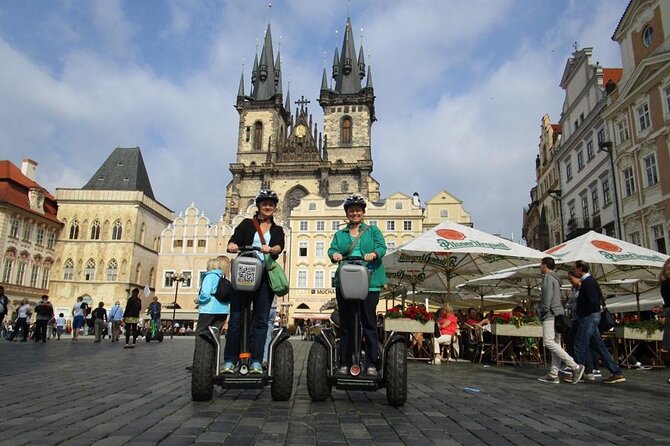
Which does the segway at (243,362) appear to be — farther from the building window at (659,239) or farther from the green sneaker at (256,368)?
the building window at (659,239)

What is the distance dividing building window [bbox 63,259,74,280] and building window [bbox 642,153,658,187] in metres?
45.3

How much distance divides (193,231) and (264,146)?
17866 mm

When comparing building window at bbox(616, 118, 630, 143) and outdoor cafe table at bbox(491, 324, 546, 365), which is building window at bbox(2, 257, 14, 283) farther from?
building window at bbox(616, 118, 630, 143)

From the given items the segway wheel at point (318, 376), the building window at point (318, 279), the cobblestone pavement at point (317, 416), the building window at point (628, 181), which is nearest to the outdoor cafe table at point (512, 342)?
the cobblestone pavement at point (317, 416)

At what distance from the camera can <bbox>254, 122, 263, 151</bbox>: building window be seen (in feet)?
201

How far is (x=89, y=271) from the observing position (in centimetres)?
4600

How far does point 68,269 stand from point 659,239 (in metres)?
45.8

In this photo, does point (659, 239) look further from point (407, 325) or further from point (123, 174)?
point (123, 174)

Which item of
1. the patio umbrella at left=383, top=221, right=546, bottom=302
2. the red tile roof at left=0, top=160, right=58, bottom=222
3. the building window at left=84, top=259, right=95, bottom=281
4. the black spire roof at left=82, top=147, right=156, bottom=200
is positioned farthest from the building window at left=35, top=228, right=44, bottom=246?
the patio umbrella at left=383, top=221, right=546, bottom=302

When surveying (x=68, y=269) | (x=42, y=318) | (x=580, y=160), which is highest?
(x=580, y=160)

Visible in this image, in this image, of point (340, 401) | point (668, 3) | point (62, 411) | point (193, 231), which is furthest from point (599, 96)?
point (193, 231)

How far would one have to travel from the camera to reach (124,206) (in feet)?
156

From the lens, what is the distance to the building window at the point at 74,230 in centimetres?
4666

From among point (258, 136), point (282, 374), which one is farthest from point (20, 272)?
point (282, 374)
